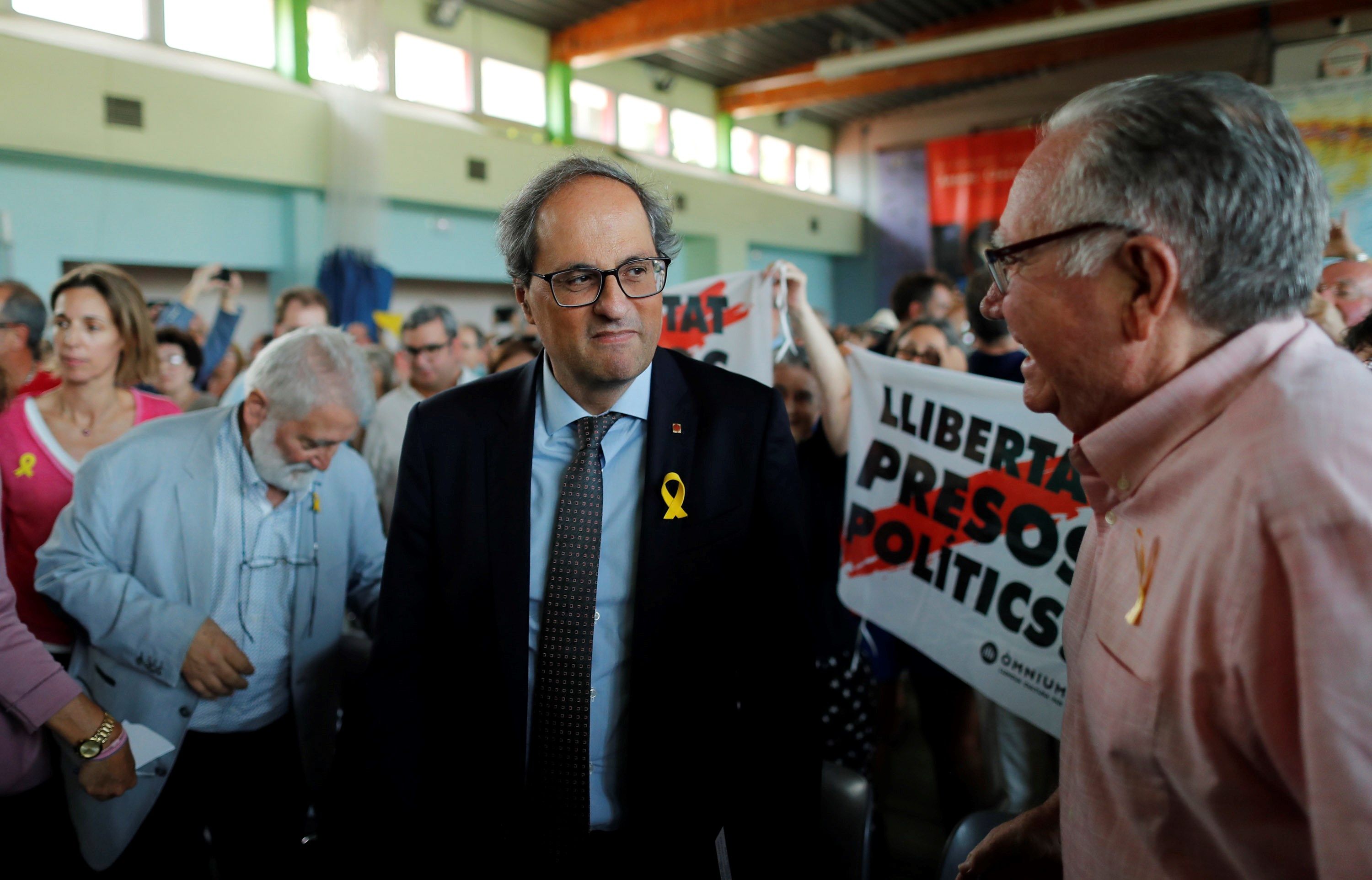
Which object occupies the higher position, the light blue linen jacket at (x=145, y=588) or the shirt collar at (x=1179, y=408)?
the shirt collar at (x=1179, y=408)

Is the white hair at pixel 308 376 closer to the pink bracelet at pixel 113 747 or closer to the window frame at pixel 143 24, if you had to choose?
the pink bracelet at pixel 113 747

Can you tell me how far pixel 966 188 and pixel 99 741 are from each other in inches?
633

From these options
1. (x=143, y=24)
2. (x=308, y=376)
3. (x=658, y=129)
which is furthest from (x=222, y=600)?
(x=658, y=129)

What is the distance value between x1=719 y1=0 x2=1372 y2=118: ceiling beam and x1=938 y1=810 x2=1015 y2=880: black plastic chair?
12309mm

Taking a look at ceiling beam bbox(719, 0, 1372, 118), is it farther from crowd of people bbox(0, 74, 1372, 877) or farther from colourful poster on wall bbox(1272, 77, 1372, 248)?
crowd of people bbox(0, 74, 1372, 877)

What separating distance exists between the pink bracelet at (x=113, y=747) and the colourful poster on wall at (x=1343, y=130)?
9000 millimetres

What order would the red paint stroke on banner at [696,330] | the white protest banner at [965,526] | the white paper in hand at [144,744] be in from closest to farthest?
the white paper in hand at [144,744], the white protest banner at [965,526], the red paint stroke on banner at [696,330]

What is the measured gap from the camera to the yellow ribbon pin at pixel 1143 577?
0.82 m

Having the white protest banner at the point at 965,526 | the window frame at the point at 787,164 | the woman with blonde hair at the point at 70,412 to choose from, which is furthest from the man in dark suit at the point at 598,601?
the window frame at the point at 787,164

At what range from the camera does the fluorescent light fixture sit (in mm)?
8836

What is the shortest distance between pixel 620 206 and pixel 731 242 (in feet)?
42.7

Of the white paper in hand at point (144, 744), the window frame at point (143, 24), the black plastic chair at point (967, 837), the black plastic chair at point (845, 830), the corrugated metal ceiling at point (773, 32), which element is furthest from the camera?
the corrugated metal ceiling at point (773, 32)

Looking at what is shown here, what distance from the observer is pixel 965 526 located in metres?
2.32

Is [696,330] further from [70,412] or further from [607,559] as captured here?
[70,412]
